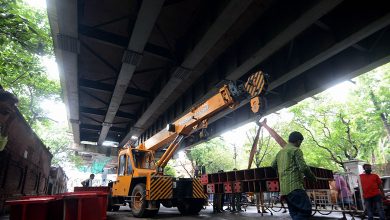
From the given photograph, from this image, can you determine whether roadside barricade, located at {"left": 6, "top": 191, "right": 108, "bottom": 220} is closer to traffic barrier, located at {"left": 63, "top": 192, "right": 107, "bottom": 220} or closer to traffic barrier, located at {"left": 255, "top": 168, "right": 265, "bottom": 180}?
traffic barrier, located at {"left": 63, "top": 192, "right": 107, "bottom": 220}

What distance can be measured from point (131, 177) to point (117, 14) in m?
6.39

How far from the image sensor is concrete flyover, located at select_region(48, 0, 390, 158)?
6.09 metres

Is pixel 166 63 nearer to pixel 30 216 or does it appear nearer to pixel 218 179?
pixel 218 179

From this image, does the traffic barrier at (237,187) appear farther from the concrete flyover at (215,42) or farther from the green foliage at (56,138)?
the green foliage at (56,138)

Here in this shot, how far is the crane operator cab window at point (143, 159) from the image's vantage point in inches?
456

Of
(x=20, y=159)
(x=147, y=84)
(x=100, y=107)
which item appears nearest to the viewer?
(x=20, y=159)

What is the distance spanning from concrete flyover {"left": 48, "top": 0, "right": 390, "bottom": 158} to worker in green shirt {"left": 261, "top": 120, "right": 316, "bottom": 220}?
301 centimetres

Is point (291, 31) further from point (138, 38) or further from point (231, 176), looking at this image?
point (231, 176)

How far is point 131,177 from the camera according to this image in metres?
10.9

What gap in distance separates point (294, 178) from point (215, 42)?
12.7 ft

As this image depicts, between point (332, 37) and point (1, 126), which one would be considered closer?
point (332, 37)

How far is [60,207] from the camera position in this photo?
6.58 meters

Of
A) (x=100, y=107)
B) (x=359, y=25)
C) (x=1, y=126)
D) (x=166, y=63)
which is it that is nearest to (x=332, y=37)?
(x=359, y=25)

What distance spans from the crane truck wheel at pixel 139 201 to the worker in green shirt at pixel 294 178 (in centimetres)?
617
